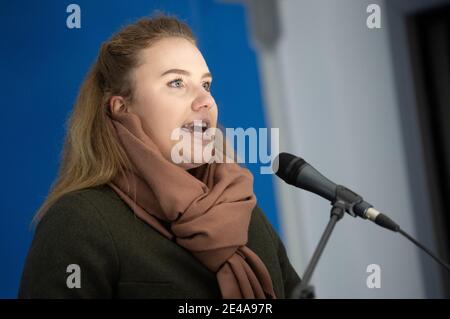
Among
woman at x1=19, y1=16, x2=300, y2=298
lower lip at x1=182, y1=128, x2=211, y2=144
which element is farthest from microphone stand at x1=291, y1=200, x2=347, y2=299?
lower lip at x1=182, y1=128, x2=211, y2=144

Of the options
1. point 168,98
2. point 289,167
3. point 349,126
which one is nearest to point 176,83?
point 168,98

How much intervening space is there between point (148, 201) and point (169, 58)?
28 cm

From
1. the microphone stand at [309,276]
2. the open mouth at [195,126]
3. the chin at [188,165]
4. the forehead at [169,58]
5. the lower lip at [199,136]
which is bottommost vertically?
the microphone stand at [309,276]

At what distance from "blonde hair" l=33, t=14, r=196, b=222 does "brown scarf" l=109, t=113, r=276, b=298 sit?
0.10 feet

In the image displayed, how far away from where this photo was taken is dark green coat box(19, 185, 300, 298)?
0.93 meters

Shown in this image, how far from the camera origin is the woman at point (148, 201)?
0.95m

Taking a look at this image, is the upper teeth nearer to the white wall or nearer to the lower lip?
the lower lip

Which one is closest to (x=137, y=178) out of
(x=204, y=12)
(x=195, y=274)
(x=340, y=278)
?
(x=195, y=274)

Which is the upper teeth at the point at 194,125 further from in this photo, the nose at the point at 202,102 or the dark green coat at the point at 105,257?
the dark green coat at the point at 105,257

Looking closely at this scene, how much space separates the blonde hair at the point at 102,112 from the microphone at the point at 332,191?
305mm

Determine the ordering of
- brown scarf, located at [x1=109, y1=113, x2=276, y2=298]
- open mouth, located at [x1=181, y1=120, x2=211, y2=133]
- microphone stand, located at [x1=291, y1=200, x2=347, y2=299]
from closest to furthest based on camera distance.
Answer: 1. microphone stand, located at [x1=291, y1=200, x2=347, y2=299]
2. brown scarf, located at [x1=109, y1=113, x2=276, y2=298]
3. open mouth, located at [x1=181, y1=120, x2=211, y2=133]

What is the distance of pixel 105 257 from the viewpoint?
950 millimetres

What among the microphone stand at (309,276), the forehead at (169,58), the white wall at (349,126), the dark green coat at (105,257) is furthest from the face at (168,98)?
the white wall at (349,126)

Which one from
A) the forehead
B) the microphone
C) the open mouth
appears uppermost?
the forehead
